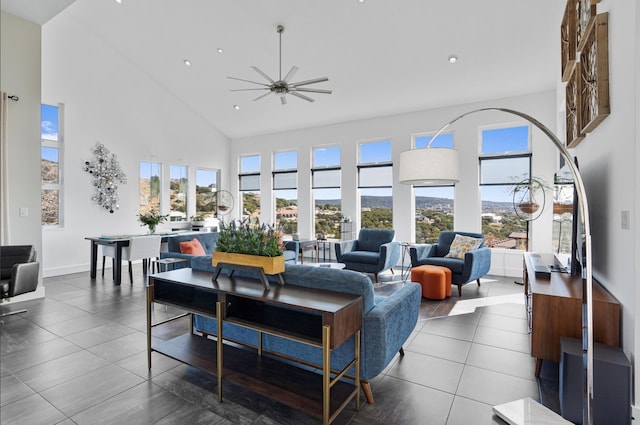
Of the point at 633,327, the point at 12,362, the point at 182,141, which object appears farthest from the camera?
the point at 182,141

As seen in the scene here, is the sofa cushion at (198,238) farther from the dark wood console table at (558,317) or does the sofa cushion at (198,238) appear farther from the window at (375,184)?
the dark wood console table at (558,317)

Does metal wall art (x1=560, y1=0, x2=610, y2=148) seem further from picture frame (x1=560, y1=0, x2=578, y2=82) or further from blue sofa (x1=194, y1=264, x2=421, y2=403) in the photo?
blue sofa (x1=194, y1=264, x2=421, y2=403)

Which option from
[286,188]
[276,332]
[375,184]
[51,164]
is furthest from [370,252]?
[51,164]

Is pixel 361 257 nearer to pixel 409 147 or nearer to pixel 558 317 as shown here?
pixel 409 147

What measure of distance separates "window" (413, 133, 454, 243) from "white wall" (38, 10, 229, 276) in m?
5.91

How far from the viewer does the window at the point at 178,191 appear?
844cm

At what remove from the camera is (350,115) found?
761 cm

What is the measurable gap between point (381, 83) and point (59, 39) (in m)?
6.05

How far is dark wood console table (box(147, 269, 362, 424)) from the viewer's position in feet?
6.24

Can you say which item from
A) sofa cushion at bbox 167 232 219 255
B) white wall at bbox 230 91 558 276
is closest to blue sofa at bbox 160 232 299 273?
sofa cushion at bbox 167 232 219 255

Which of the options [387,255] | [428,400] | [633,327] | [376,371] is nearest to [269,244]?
[376,371]

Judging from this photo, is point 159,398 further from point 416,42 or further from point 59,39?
point 59,39

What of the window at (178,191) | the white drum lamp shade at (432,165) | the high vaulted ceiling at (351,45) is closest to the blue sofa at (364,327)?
the white drum lamp shade at (432,165)

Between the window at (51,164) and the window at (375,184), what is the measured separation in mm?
6098
